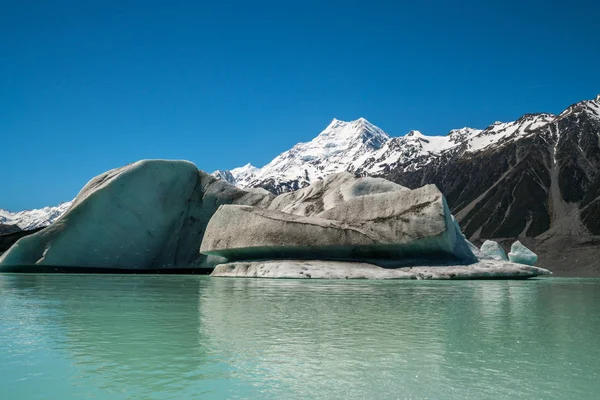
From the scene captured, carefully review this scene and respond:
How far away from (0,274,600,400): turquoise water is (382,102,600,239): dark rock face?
5399 inches

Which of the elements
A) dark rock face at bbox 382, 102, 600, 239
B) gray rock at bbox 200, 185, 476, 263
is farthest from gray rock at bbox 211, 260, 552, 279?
dark rock face at bbox 382, 102, 600, 239

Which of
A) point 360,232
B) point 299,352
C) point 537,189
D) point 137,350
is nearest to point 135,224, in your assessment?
point 360,232

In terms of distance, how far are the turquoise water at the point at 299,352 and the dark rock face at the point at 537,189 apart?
137 m

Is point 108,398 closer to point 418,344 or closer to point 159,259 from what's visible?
point 418,344

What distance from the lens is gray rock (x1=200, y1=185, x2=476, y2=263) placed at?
80.7 feet

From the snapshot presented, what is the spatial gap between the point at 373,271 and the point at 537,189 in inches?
6200

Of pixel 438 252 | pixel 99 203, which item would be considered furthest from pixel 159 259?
pixel 438 252

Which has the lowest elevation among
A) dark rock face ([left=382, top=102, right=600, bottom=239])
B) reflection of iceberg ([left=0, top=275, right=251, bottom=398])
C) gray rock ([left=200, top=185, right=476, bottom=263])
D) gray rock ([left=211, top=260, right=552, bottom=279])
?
reflection of iceberg ([left=0, top=275, right=251, bottom=398])

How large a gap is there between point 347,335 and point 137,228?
32394mm

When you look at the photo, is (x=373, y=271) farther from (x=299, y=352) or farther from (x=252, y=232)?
(x=299, y=352)

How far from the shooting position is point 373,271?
23.7 metres

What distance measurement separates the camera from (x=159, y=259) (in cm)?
3978

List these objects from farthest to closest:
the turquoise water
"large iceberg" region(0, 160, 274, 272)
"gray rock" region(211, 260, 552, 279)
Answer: "large iceberg" region(0, 160, 274, 272), "gray rock" region(211, 260, 552, 279), the turquoise water

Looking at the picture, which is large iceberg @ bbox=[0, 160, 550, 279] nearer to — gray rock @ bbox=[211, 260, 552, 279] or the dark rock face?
gray rock @ bbox=[211, 260, 552, 279]
